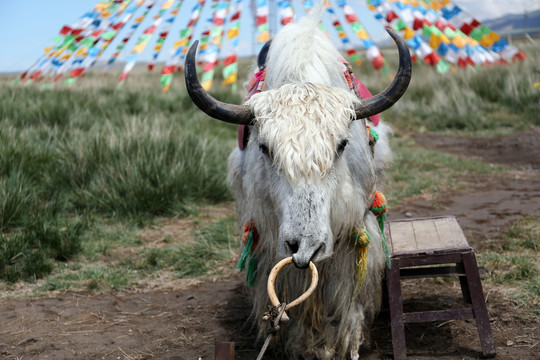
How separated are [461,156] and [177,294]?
5.96m

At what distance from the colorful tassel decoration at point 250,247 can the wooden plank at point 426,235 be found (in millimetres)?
1029

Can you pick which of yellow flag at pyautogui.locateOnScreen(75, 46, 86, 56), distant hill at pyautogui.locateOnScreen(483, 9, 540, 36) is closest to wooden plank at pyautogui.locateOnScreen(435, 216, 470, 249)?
yellow flag at pyautogui.locateOnScreen(75, 46, 86, 56)

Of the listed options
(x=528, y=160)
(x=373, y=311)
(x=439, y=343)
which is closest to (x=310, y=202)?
(x=373, y=311)

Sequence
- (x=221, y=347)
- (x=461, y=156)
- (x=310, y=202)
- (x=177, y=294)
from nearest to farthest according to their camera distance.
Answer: (x=221, y=347), (x=310, y=202), (x=177, y=294), (x=461, y=156)

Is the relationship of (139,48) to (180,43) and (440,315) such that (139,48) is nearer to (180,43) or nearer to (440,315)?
(180,43)

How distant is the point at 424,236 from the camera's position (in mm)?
3740

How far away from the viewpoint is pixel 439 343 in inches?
139

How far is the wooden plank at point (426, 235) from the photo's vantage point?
3546 millimetres

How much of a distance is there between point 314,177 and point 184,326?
1.90m

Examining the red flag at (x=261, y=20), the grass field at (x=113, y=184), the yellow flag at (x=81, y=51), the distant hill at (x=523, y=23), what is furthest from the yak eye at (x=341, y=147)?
the distant hill at (x=523, y=23)

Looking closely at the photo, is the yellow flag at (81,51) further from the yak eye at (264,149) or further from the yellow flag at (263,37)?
the yak eye at (264,149)

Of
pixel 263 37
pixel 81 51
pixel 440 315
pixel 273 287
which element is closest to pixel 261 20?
pixel 263 37

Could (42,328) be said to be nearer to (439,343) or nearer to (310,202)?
(310,202)

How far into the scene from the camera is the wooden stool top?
11.4ft
